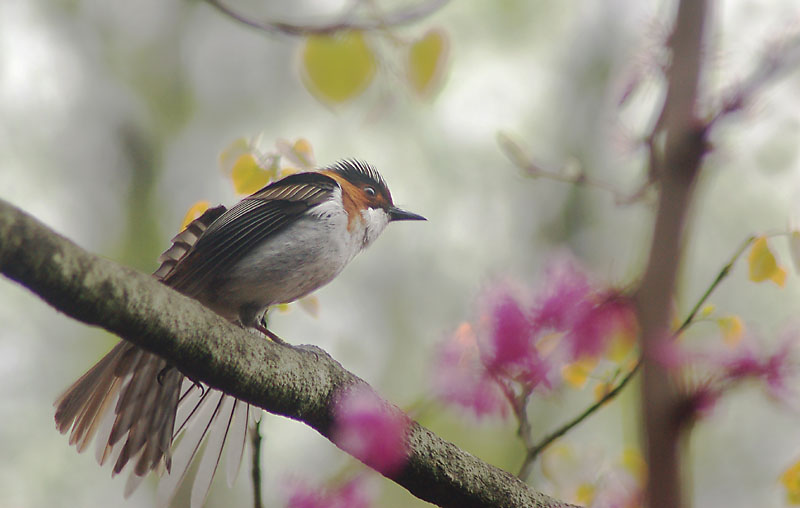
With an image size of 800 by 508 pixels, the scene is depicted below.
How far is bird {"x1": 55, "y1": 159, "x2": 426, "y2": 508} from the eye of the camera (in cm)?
291

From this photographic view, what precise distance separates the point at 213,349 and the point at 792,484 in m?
1.66

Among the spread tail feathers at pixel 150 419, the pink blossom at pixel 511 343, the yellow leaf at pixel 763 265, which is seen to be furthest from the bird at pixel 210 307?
the yellow leaf at pixel 763 265

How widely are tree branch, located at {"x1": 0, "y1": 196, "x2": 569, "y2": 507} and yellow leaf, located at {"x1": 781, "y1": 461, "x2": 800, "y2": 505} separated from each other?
676 mm

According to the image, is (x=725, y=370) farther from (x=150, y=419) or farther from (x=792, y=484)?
(x=150, y=419)

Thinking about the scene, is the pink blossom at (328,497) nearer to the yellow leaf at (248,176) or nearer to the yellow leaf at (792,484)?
the yellow leaf at (248,176)

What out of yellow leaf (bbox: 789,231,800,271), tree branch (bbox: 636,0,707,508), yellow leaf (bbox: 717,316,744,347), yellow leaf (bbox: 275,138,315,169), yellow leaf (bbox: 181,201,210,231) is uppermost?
yellow leaf (bbox: 275,138,315,169)

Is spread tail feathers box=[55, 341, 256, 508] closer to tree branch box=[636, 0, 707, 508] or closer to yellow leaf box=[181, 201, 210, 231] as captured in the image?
yellow leaf box=[181, 201, 210, 231]

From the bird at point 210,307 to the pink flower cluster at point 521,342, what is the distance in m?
1.05

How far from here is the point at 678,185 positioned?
106cm

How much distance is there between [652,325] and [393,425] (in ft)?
3.46

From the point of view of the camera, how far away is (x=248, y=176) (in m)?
2.70

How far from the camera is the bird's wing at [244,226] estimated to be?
3.01 m

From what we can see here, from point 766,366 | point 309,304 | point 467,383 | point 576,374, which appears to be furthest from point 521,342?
point 309,304

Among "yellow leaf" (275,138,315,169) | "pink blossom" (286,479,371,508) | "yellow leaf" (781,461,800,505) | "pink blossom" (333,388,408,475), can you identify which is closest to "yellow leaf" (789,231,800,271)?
"yellow leaf" (781,461,800,505)
